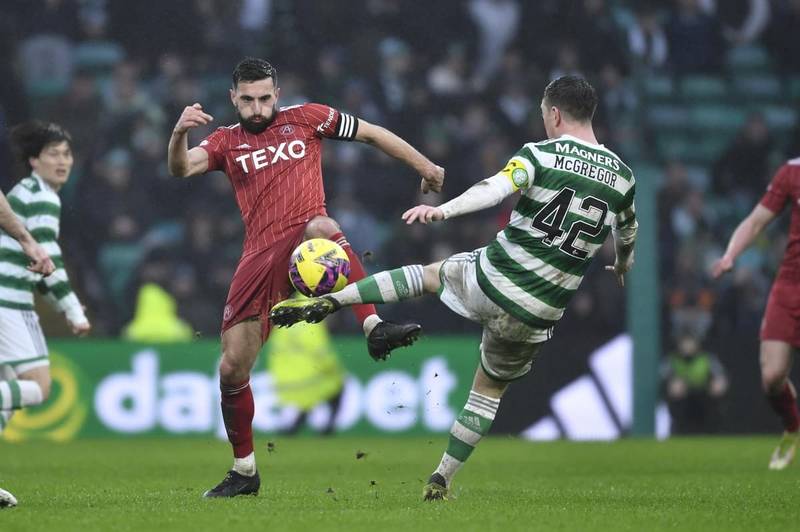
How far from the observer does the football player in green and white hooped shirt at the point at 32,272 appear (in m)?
8.08

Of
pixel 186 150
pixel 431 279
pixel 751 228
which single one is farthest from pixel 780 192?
pixel 186 150

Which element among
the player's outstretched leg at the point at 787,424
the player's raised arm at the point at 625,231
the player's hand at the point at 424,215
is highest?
the player's hand at the point at 424,215

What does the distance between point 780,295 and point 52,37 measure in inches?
438

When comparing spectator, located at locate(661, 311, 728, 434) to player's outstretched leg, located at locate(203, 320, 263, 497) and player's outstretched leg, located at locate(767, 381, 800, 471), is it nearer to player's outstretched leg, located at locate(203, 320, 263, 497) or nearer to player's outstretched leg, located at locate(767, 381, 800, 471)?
player's outstretched leg, located at locate(767, 381, 800, 471)

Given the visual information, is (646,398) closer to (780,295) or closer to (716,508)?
(780,295)

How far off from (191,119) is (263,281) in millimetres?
949

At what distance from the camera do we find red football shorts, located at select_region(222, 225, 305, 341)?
726 cm

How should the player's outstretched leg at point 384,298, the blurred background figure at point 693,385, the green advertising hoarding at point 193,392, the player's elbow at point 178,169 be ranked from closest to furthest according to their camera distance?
the player's outstretched leg at point 384,298
the player's elbow at point 178,169
the green advertising hoarding at point 193,392
the blurred background figure at point 693,385

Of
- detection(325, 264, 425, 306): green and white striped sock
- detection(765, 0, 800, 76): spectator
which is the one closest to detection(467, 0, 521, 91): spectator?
detection(765, 0, 800, 76): spectator

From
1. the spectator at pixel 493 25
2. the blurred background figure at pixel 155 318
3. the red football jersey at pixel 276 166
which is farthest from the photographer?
the spectator at pixel 493 25

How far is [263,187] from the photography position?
289 inches

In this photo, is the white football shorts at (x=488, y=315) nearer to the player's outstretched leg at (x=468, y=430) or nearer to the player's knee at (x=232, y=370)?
the player's outstretched leg at (x=468, y=430)

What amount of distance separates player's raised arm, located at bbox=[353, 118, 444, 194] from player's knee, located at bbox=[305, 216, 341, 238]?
1.59 ft

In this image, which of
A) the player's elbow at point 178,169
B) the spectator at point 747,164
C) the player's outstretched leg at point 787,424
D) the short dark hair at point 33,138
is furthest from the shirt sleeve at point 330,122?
the spectator at point 747,164
